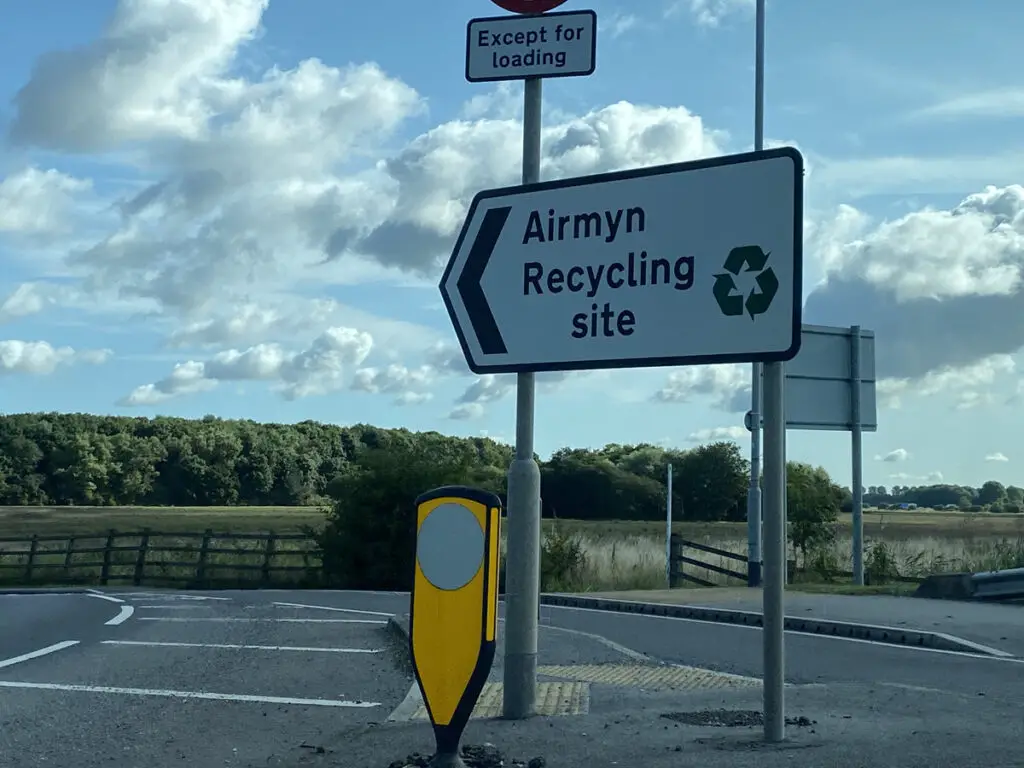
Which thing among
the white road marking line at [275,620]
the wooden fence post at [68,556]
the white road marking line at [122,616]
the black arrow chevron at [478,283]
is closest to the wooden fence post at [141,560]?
the wooden fence post at [68,556]

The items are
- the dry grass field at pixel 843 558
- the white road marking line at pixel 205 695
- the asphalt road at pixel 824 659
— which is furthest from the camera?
the dry grass field at pixel 843 558

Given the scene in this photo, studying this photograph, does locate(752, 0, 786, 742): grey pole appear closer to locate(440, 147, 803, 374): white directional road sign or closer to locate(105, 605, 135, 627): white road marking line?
locate(440, 147, 803, 374): white directional road sign

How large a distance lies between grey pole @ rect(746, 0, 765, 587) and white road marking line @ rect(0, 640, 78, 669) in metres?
11.9

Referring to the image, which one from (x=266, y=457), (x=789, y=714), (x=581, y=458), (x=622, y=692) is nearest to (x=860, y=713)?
(x=789, y=714)

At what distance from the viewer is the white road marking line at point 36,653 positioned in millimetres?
10633

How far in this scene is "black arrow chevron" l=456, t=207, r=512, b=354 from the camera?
253 inches

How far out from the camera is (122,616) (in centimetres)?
1591

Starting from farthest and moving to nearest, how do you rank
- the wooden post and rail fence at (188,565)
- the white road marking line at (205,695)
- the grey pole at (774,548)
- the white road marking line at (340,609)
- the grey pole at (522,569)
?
the wooden post and rail fence at (188,565)
the white road marking line at (340,609)
the white road marking line at (205,695)
the grey pole at (522,569)
the grey pole at (774,548)

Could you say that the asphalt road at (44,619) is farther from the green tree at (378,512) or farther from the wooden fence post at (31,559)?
the wooden fence post at (31,559)

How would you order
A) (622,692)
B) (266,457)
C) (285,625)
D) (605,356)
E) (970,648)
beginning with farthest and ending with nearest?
(266,457) → (285,625) → (970,648) → (622,692) → (605,356)

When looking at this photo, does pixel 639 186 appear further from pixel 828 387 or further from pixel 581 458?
pixel 581 458

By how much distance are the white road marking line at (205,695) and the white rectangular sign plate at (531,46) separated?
4167mm

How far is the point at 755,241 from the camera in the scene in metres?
5.62

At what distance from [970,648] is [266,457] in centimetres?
8269
